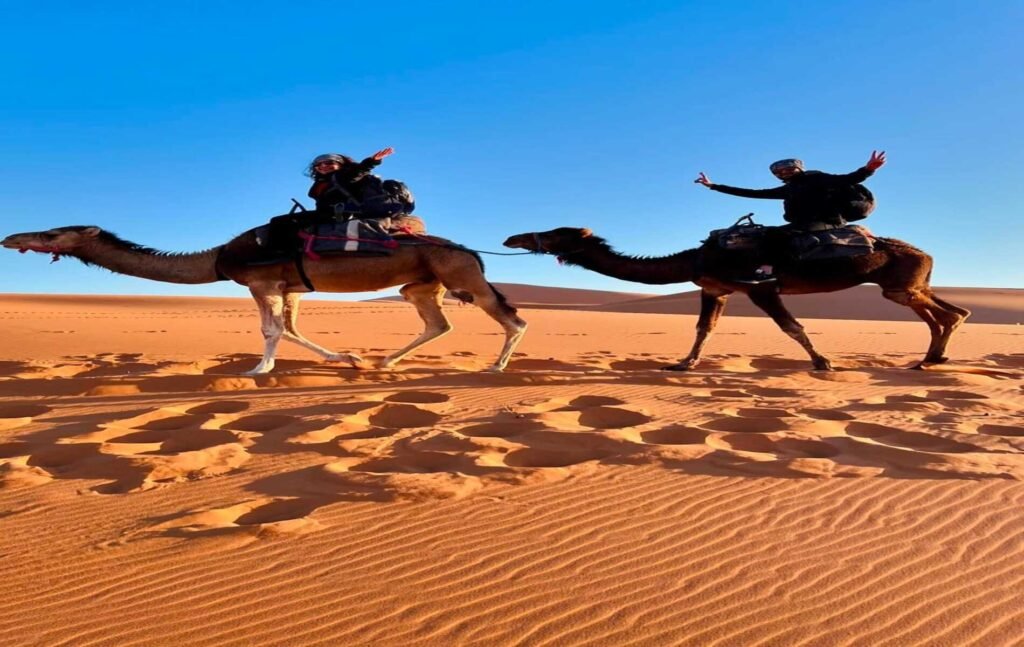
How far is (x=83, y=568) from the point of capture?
301 cm

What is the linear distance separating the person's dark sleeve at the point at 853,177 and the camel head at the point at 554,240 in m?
3.00

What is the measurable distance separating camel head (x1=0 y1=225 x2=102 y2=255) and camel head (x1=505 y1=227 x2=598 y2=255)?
4938 millimetres

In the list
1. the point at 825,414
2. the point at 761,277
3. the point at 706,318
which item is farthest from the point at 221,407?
the point at 761,277

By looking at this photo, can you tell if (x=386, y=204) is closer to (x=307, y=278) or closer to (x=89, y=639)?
(x=307, y=278)

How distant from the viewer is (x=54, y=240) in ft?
28.0

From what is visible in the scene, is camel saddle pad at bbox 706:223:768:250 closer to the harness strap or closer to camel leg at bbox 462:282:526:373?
camel leg at bbox 462:282:526:373

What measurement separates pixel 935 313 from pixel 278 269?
845 centimetres

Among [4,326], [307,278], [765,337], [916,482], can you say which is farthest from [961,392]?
[4,326]

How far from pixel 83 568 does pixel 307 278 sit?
19.4 feet

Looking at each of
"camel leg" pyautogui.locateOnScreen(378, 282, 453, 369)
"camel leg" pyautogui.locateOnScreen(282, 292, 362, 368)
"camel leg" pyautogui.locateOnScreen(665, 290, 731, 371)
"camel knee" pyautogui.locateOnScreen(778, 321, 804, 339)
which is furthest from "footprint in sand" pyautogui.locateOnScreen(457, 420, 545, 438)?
"camel knee" pyautogui.locateOnScreen(778, 321, 804, 339)

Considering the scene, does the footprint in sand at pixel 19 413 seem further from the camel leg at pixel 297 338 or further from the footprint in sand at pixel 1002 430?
the footprint in sand at pixel 1002 430

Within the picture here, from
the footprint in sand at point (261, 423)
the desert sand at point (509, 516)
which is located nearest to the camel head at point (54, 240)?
the desert sand at point (509, 516)

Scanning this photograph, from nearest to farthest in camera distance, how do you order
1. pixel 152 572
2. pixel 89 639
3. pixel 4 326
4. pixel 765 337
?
pixel 89 639 → pixel 152 572 → pixel 4 326 → pixel 765 337

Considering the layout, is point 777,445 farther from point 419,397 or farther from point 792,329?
point 792,329
